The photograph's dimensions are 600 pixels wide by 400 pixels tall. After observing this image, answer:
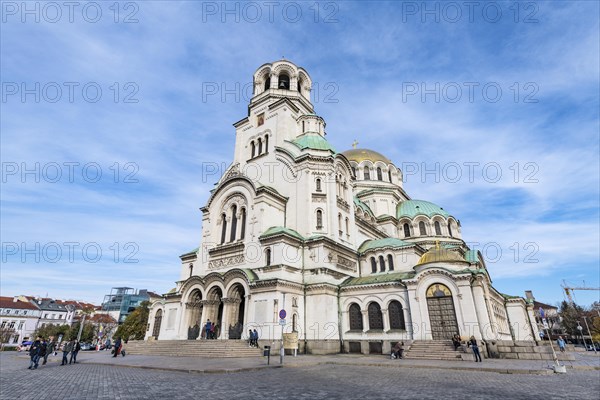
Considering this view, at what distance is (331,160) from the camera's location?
99.8ft

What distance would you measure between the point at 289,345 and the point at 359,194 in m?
27.6

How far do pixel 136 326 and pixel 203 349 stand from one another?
39.6 metres

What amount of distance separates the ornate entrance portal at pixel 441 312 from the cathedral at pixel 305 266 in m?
0.06

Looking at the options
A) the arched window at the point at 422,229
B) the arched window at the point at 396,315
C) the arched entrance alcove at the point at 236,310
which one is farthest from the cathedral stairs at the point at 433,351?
the arched window at the point at 422,229

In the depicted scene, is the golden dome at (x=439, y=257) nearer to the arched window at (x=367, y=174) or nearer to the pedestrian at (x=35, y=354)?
the pedestrian at (x=35, y=354)

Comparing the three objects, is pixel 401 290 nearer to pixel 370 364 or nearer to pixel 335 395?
pixel 370 364

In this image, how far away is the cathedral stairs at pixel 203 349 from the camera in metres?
19.9

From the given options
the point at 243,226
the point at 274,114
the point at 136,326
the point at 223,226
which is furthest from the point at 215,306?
the point at 136,326

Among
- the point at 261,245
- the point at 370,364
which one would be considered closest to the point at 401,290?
the point at 370,364

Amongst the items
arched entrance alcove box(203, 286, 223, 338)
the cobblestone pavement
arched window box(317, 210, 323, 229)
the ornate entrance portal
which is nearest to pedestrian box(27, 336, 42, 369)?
the cobblestone pavement

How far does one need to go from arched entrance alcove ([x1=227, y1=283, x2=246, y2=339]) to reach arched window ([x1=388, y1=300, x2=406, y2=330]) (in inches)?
438

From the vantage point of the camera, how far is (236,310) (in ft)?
83.1

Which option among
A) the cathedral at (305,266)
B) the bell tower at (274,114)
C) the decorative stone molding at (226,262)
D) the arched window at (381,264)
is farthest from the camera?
the bell tower at (274,114)

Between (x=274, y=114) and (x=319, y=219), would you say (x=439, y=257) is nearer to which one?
(x=319, y=219)
